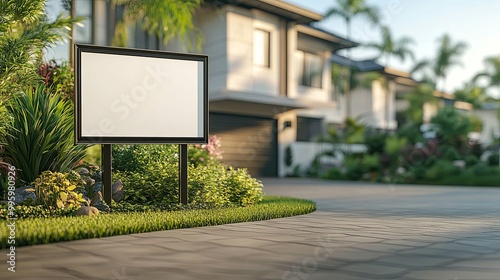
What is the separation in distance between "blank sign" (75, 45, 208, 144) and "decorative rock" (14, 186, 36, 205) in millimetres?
1164

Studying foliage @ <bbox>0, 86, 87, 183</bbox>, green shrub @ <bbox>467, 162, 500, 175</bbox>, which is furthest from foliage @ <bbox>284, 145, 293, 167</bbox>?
foliage @ <bbox>0, 86, 87, 183</bbox>

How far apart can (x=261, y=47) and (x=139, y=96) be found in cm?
1462

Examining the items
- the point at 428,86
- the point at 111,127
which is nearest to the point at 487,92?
the point at 428,86

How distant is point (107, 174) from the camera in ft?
28.9

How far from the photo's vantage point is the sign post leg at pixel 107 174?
8.78m

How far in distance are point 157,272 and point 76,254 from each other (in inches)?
48.5

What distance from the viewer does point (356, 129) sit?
26.9 meters

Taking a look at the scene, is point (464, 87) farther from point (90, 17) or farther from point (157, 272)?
point (157, 272)

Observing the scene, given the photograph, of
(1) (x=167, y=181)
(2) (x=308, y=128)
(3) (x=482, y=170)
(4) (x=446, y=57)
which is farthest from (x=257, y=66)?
(4) (x=446, y=57)

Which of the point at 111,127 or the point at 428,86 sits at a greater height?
the point at 428,86

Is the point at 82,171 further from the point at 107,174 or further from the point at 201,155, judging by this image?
the point at 201,155

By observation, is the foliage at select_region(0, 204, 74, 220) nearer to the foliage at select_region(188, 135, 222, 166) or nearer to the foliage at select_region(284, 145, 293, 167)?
the foliage at select_region(188, 135, 222, 166)

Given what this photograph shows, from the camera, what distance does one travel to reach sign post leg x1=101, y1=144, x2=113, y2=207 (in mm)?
8781

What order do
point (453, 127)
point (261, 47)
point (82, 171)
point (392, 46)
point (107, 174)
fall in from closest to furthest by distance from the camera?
1. point (107, 174)
2. point (82, 171)
3. point (261, 47)
4. point (453, 127)
5. point (392, 46)
